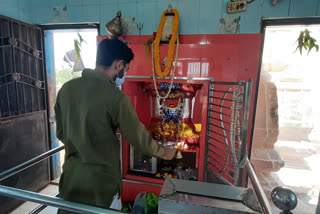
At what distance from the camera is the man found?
3.79ft

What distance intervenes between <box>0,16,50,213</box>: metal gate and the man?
1.89 metres

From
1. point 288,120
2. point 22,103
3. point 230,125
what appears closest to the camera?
point 230,125

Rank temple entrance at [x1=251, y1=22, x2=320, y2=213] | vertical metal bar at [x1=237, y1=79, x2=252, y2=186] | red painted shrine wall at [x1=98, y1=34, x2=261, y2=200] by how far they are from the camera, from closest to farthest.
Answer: vertical metal bar at [x1=237, y1=79, x2=252, y2=186], red painted shrine wall at [x1=98, y1=34, x2=261, y2=200], temple entrance at [x1=251, y1=22, x2=320, y2=213]

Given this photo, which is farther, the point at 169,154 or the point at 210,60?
the point at 210,60

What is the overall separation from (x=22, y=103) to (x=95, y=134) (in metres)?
2.35

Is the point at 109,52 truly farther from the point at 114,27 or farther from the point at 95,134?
the point at 114,27

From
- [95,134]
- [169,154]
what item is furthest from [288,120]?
[95,134]

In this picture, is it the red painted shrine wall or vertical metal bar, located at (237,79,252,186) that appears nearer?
vertical metal bar, located at (237,79,252,186)

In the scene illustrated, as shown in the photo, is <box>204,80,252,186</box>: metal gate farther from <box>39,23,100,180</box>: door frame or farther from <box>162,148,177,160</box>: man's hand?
<box>39,23,100,180</box>: door frame

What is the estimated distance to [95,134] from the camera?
118 centimetres

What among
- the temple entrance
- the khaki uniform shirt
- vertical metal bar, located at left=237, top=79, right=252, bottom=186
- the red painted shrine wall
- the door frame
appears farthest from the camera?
the door frame

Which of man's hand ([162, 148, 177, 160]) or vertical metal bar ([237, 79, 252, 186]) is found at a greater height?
vertical metal bar ([237, 79, 252, 186])

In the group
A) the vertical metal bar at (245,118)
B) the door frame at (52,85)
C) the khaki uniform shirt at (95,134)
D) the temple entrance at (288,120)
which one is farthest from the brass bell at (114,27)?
the temple entrance at (288,120)


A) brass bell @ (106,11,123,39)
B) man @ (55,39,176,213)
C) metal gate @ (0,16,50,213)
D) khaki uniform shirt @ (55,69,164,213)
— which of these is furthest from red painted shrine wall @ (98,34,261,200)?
metal gate @ (0,16,50,213)
